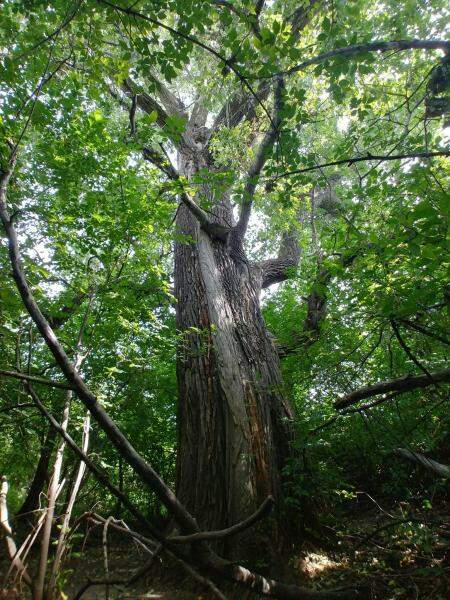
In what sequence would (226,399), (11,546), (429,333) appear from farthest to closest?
(226,399), (429,333), (11,546)

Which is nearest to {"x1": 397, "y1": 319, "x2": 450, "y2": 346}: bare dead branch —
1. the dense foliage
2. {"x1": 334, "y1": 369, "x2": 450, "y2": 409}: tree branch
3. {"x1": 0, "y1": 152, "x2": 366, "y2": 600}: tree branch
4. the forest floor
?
the dense foliage

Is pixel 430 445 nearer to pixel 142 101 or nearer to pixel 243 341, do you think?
pixel 243 341

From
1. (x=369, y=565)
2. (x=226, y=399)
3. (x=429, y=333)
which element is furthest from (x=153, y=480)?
(x=226, y=399)

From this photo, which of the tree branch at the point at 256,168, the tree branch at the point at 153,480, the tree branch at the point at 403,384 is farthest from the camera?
the tree branch at the point at 256,168

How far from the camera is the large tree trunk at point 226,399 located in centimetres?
303

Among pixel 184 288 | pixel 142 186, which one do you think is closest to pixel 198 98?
pixel 142 186

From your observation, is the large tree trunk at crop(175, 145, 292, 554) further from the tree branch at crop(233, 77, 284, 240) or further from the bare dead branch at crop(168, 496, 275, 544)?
the bare dead branch at crop(168, 496, 275, 544)

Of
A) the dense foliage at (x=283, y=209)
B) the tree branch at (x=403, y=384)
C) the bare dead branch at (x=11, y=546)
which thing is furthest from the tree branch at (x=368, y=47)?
the bare dead branch at (x=11, y=546)

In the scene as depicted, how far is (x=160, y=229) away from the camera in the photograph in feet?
15.0

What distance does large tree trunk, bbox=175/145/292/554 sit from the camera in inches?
119

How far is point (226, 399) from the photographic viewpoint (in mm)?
3465

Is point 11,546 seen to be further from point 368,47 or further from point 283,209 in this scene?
point 283,209

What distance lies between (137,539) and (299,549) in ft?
8.34

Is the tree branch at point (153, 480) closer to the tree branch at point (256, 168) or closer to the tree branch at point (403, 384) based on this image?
the tree branch at point (403, 384)
